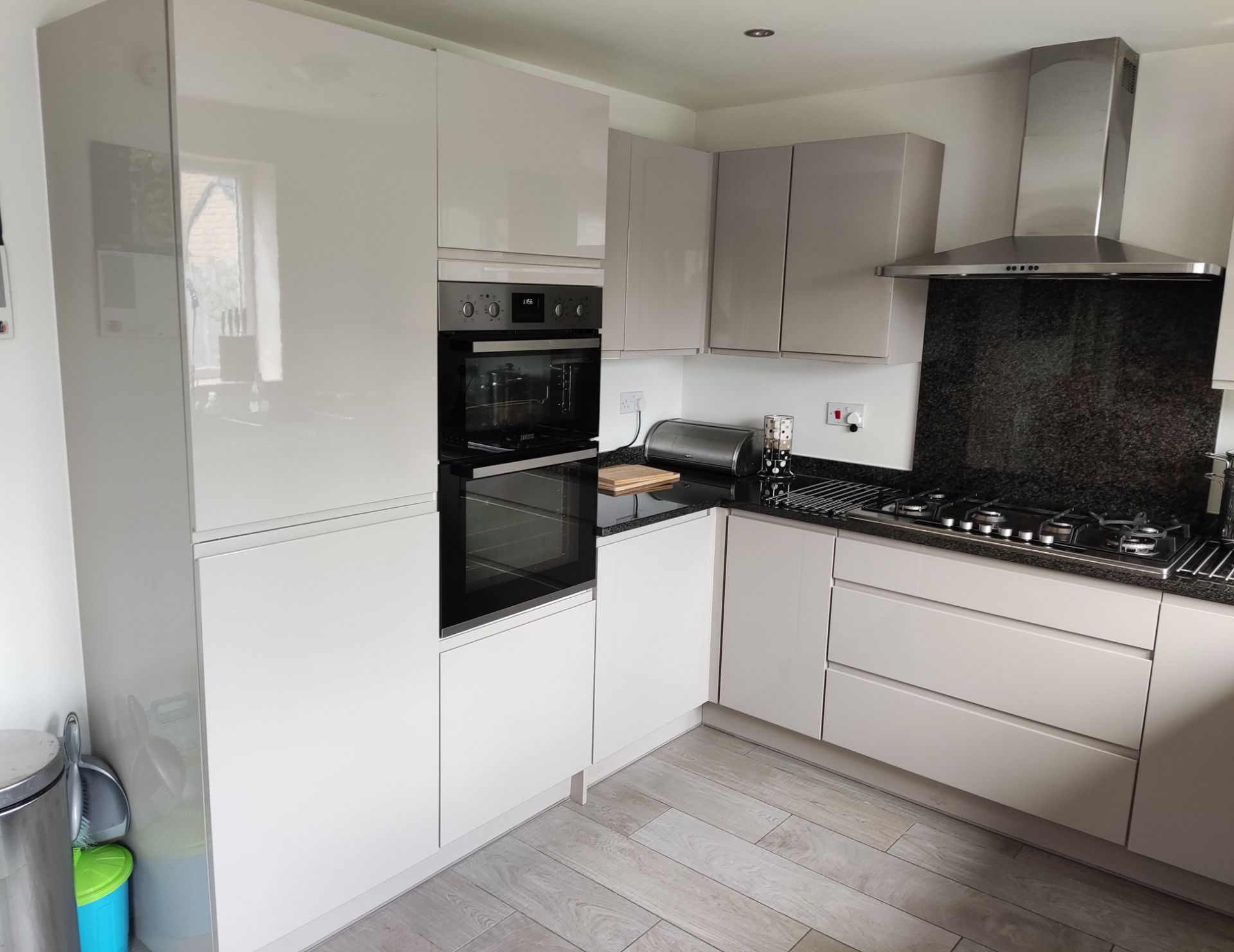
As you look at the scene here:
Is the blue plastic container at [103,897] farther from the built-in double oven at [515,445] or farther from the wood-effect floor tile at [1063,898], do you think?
the wood-effect floor tile at [1063,898]

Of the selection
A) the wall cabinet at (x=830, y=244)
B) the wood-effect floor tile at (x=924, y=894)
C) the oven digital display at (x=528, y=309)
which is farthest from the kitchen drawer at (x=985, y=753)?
the oven digital display at (x=528, y=309)

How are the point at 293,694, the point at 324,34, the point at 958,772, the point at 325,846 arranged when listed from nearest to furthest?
1. the point at 324,34
2. the point at 293,694
3. the point at 325,846
4. the point at 958,772

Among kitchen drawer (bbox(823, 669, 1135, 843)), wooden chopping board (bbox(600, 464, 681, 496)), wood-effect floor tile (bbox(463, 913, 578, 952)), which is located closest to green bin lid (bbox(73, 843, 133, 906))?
wood-effect floor tile (bbox(463, 913, 578, 952))

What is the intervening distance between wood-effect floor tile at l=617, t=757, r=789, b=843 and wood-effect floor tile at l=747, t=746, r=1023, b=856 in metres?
0.26

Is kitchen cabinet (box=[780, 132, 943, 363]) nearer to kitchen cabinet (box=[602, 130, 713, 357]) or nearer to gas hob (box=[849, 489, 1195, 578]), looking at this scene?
kitchen cabinet (box=[602, 130, 713, 357])

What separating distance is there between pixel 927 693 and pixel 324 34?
237cm

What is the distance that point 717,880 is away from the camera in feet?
8.21

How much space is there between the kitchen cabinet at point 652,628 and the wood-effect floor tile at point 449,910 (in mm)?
578

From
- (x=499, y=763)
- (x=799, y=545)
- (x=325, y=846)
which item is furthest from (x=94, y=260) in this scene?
(x=799, y=545)

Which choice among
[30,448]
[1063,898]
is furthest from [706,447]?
[30,448]

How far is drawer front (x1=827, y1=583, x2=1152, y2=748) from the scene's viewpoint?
7.94 feet

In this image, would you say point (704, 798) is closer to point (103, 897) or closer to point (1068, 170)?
point (103, 897)

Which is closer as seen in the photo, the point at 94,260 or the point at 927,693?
the point at 94,260

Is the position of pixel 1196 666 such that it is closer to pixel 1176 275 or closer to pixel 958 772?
pixel 958 772
